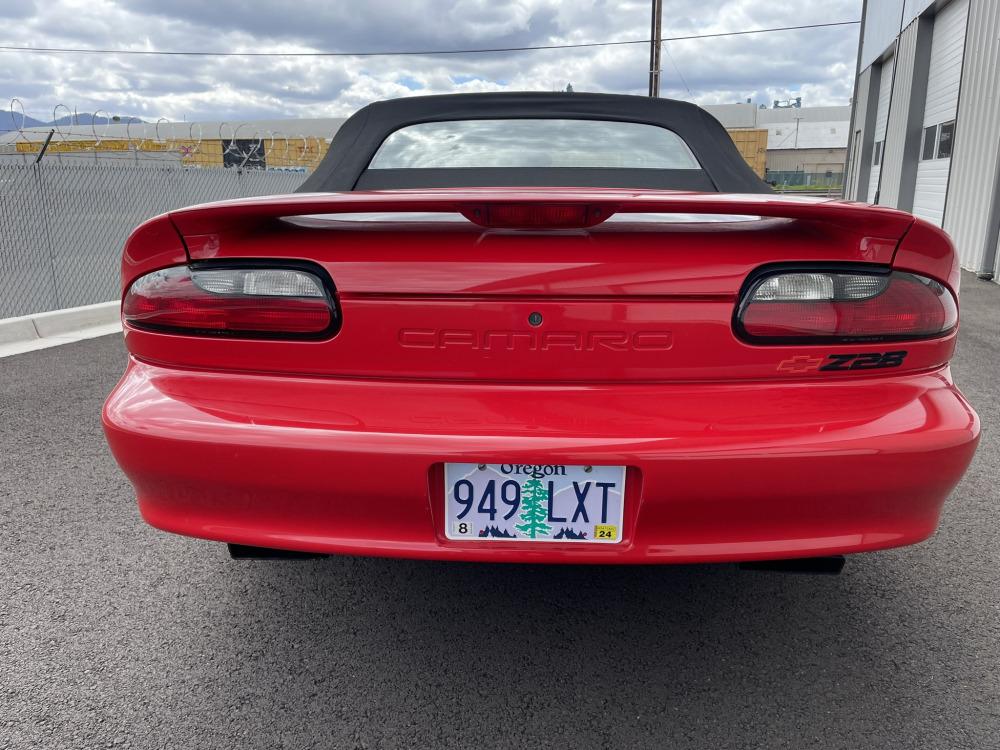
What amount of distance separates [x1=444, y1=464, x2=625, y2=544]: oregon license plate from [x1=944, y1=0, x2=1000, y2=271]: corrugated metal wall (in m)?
10.1

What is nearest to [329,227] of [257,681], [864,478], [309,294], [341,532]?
[309,294]

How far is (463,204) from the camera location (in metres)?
1.50

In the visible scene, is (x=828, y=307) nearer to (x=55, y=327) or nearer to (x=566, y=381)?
(x=566, y=381)

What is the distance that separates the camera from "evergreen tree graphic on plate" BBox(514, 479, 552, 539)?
5.05 ft

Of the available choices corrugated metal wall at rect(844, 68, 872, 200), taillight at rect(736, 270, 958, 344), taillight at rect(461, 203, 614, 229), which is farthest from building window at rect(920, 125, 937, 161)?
taillight at rect(461, 203, 614, 229)

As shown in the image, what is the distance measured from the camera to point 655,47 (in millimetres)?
22422

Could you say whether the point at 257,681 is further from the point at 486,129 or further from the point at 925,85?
the point at 925,85

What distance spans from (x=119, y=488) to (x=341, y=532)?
5.83 ft

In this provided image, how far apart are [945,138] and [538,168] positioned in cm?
1262

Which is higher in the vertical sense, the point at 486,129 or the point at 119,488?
the point at 486,129

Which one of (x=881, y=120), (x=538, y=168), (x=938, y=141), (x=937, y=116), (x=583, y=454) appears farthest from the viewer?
(x=881, y=120)

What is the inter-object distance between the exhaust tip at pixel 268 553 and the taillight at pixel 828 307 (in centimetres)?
106

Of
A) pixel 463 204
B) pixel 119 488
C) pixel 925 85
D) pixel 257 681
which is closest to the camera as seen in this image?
pixel 463 204

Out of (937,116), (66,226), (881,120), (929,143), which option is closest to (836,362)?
(66,226)
